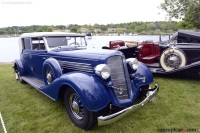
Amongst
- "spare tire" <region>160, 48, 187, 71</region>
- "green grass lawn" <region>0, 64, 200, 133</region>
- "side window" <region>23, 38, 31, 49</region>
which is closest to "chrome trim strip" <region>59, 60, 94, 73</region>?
"green grass lawn" <region>0, 64, 200, 133</region>

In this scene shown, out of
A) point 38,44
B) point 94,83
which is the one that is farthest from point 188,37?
point 38,44

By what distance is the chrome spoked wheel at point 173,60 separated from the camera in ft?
18.3

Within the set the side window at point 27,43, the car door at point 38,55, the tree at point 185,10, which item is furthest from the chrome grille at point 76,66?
the tree at point 185,10

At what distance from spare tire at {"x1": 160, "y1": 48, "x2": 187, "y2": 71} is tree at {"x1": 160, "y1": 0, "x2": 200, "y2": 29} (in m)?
9.82

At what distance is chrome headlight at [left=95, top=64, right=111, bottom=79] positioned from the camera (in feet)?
9.57

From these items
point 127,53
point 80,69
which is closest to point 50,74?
point 80,69

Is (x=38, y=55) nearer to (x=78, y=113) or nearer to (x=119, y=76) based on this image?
(x=78, y=113)

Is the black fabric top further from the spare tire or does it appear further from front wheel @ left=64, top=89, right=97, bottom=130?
front wheel @ left=64, top=89, right=97, bottom=130

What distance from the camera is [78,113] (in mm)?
3164

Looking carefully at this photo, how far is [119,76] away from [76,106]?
987 millimetres

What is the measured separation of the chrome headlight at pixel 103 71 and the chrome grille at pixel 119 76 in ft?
0.71

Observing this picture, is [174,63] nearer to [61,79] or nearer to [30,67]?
[61,79]

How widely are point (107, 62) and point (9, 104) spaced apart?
9.50 ft

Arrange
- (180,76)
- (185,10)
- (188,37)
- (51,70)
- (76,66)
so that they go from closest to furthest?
(76,66) < (51,70) < (180,76) < (188,37) < (185,10)
